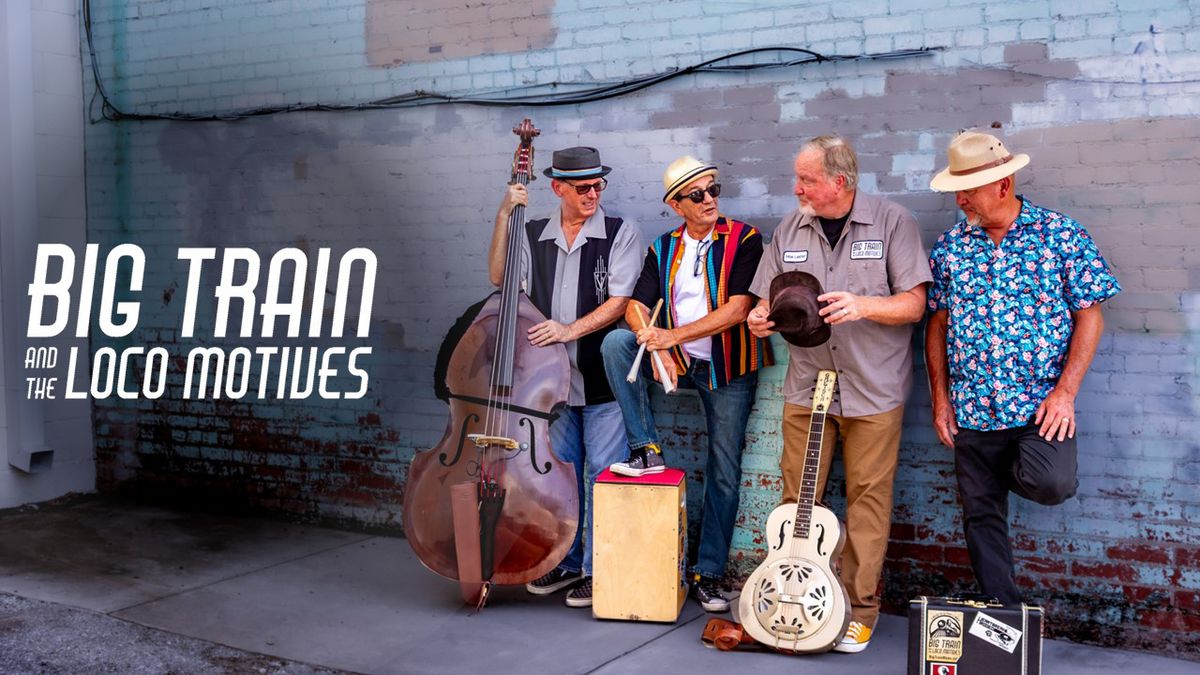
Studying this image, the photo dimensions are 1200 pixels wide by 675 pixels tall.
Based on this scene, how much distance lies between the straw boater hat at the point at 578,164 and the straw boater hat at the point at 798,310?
1.00 metres

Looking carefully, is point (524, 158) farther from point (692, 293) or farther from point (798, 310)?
point (798, 310)

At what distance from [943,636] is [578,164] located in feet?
7.59

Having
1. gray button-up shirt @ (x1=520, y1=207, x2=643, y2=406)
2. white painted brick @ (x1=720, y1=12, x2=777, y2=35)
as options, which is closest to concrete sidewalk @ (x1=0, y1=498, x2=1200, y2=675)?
gray button-up shirt @ (x1=520, y1=207, x2=643, y2=406)

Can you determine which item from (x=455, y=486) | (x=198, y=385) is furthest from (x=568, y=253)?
(x=198, y=385)

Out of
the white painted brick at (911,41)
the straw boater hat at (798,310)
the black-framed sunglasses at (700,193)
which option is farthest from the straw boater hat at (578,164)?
the white painted brick at (911,41)

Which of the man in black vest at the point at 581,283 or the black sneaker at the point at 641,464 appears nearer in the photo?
the black sneaker at the point at 641,464

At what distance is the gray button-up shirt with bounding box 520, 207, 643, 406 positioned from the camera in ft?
15.5

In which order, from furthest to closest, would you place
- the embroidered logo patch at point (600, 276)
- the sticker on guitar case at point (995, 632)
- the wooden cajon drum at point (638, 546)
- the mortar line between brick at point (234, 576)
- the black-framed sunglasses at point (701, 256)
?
the embroidered logo patch at point (600, 276), the mortar line between brick at point (234, 576), the black-framed sunglasses at point (701, 256), the wooden cajon drum at point (638, 546), the sticker on guitar case at point (995, 632)

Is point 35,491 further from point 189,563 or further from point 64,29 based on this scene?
point 64,29

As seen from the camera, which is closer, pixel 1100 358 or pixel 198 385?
pixel 1100 358

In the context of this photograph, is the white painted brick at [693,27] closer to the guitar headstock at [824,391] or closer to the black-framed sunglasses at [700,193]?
the black-framed sunglasses at [700,193]

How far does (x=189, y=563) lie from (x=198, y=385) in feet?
4.78

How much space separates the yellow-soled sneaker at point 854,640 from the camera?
4078 millimetres

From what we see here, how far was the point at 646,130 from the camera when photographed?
5.01 metres
